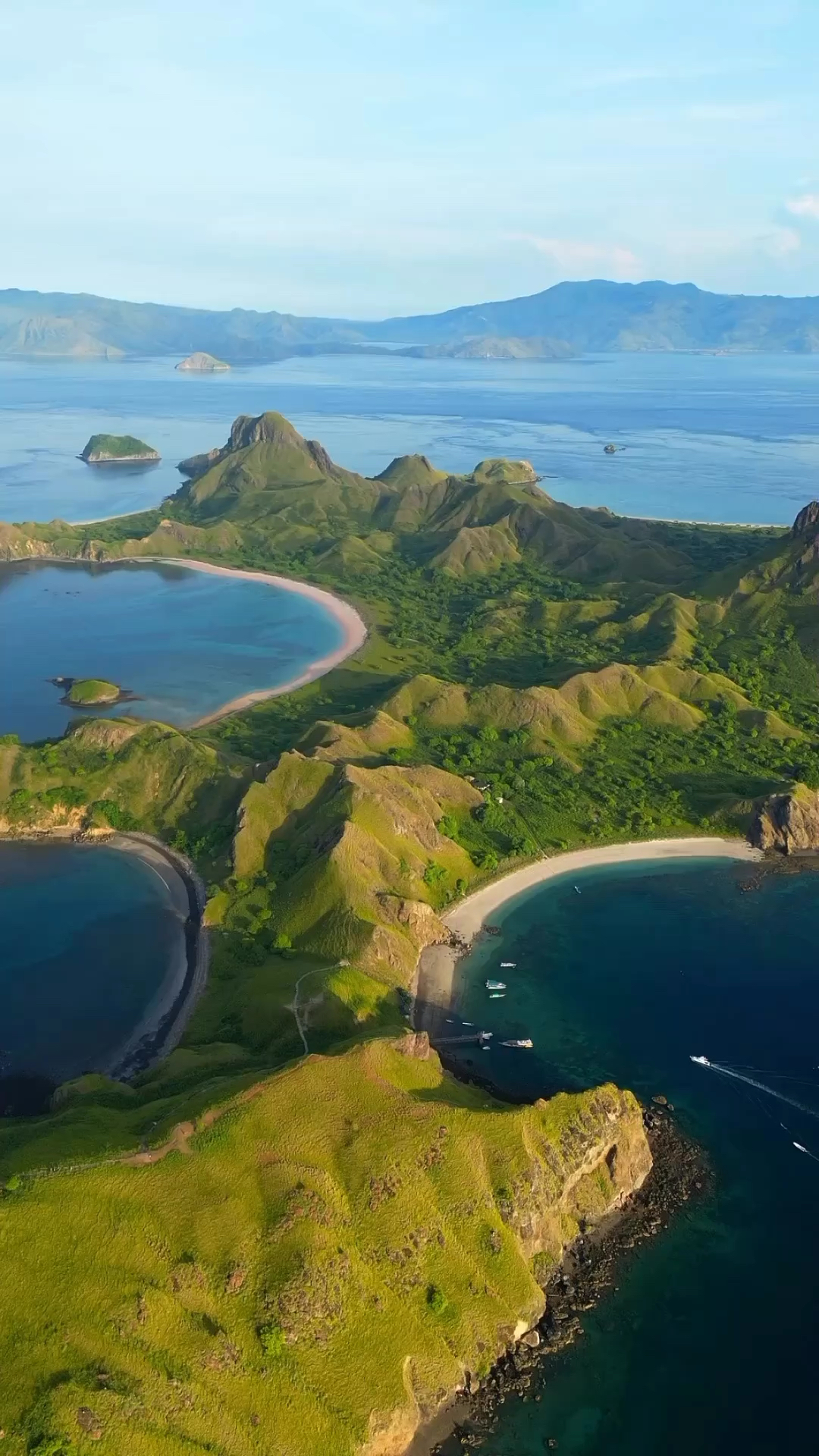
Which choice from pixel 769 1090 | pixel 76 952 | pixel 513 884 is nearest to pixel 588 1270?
pixel 769 1090

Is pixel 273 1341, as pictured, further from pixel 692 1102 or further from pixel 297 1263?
pixel 692 1102

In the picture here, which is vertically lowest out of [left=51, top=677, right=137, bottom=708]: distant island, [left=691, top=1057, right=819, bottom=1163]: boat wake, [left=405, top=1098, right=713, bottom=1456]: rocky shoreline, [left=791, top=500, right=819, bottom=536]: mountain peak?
[left=405, top=1098, right=713, bottom=1456]: rocky shoreline

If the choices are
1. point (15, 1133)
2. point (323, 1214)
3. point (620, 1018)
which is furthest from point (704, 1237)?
point (15, 1133)

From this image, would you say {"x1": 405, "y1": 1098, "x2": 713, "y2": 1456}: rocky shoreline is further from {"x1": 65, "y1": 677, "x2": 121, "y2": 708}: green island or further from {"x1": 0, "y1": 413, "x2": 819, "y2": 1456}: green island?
{"x1": 65, "y1": 677, "x2": 121, "y2": 708}: green island

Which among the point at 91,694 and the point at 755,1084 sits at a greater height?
the point at 91,694

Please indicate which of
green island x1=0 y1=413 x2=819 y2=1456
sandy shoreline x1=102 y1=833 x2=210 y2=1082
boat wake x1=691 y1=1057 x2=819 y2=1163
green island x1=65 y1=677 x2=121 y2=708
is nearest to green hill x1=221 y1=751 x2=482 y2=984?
green island x1=0 y1=413 x2=819 y2=1456

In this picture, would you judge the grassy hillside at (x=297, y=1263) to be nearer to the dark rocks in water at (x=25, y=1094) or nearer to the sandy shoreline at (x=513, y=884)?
the sandy shoreline at (x=513, y=884)

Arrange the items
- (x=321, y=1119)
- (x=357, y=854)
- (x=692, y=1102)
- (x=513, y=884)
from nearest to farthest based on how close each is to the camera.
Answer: (x=321, y=1119), (x=692, y=1102), (x=357, y=854), (x=513, y=884)
